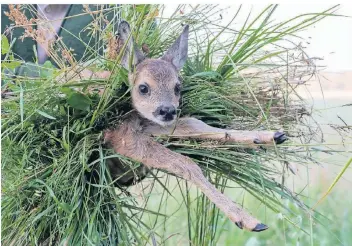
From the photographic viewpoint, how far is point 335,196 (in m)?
2.60

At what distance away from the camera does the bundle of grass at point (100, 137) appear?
1193mm

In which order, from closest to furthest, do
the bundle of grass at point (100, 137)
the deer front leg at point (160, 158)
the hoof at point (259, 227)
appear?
the hoof at point (259, 227), the deer front leg at point (160, 158), the bundle of grass at point (100, 137)

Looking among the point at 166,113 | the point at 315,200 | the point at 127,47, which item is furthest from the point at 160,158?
the point at 315,200

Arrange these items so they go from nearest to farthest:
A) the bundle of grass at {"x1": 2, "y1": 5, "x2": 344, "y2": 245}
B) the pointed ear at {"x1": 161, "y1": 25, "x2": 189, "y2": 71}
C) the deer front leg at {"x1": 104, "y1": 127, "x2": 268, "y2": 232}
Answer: the deer front leg at {"x1": 104, "y1": 127, "x2": 268, "y2": 232}, the bundle of grass at {"x1": 2, "y1": 5, "x2": 344, "y2": 245}, the pointed ear at {"x1": 161, "y1": 25, "x2": 189, "y2": 71}

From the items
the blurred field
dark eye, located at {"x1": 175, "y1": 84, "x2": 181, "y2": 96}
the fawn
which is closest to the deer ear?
the fawn

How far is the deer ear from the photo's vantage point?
122 cm

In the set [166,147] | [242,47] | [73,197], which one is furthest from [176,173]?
[242,47]

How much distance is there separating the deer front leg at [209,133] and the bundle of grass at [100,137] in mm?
22

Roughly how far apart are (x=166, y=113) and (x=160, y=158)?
4.0 inches

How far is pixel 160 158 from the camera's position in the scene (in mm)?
1180

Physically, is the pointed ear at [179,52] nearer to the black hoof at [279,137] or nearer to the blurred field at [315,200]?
the blurred field at [315,200]

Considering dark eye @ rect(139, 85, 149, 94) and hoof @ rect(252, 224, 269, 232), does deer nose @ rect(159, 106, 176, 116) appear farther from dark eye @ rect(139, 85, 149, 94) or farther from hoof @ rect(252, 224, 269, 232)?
hoof @ rect(252, 224, 269, 232)

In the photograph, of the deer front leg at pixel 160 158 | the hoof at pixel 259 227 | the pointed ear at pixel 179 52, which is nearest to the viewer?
the hoof at pixel 259 227

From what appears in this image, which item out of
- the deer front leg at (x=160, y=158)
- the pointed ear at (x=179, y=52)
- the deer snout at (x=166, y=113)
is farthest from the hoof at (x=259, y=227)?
the pointed ear at (x=179, y=52)
